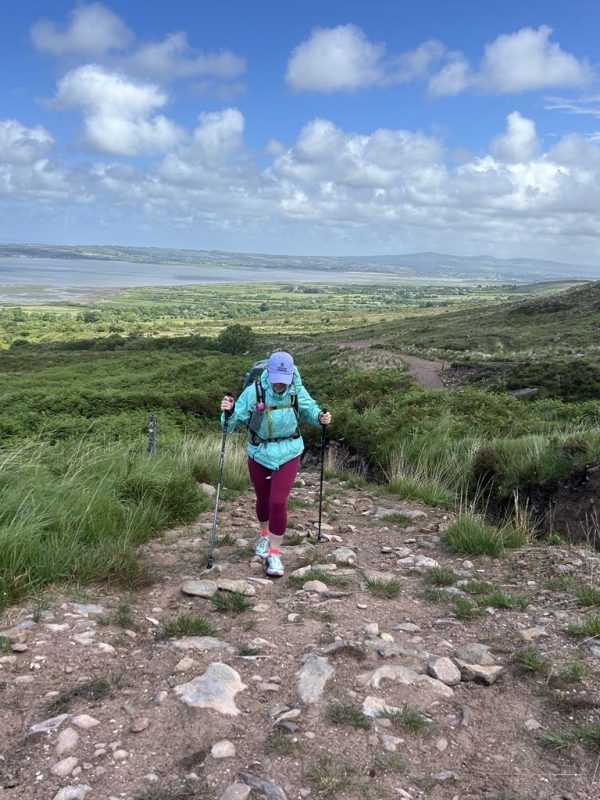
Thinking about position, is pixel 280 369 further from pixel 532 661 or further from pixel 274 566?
pixel 532 661

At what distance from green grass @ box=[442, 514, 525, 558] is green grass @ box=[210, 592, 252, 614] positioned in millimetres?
2509

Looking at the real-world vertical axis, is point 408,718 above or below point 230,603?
above

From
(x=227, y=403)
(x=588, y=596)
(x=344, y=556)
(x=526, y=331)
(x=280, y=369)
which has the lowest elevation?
(x=526, y=331)

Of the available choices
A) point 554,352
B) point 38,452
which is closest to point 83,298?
point 554,352

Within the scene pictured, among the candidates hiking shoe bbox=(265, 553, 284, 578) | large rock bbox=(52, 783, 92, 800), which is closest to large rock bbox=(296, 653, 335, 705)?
large rock bbox=(52, 783, 92, 800)

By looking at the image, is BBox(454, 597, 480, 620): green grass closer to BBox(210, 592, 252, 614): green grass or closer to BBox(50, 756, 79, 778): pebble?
BBox(210, 592, 252, 614): green grass

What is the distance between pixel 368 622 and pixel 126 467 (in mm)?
3571

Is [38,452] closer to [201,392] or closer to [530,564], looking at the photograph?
[530,564]

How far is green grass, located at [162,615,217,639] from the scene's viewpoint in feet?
14.0

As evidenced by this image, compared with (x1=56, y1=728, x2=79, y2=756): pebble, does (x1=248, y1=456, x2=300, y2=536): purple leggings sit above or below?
above

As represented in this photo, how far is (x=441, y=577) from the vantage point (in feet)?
17.9

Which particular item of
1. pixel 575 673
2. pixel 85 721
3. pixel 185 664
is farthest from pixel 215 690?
pixel 575 673

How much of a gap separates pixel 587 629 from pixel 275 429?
2.91 m

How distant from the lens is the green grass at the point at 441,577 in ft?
17.9
